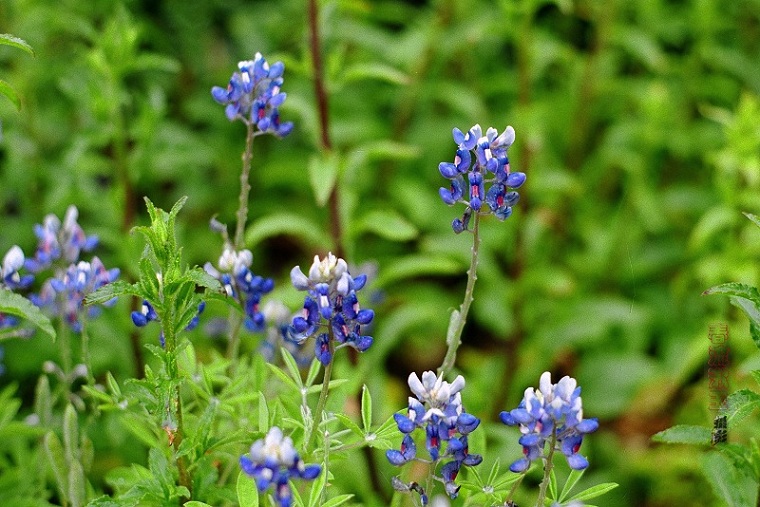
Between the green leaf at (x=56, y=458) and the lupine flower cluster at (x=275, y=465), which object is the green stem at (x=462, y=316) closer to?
the lupine flower cluster at (x=275, y=465)

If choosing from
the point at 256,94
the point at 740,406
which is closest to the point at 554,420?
the point at 740,406

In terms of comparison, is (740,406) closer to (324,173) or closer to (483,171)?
(483,171)

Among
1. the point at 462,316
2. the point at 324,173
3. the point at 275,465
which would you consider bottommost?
the point at 275,465

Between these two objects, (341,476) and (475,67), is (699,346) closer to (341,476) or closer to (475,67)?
(341,476)

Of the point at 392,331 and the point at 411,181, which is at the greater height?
the point at 411,181

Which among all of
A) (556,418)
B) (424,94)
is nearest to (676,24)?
(424,94)

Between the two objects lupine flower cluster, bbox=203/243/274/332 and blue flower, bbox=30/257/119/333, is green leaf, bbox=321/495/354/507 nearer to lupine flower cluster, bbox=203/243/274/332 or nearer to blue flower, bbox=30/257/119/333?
lupine flower cluster, bbox=203/243/274/332

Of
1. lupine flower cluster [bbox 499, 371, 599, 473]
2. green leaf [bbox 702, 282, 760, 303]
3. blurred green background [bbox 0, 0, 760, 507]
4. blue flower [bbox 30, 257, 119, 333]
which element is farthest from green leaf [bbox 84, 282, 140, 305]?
blurred green background [bbox 0, 0, 760, 507]
